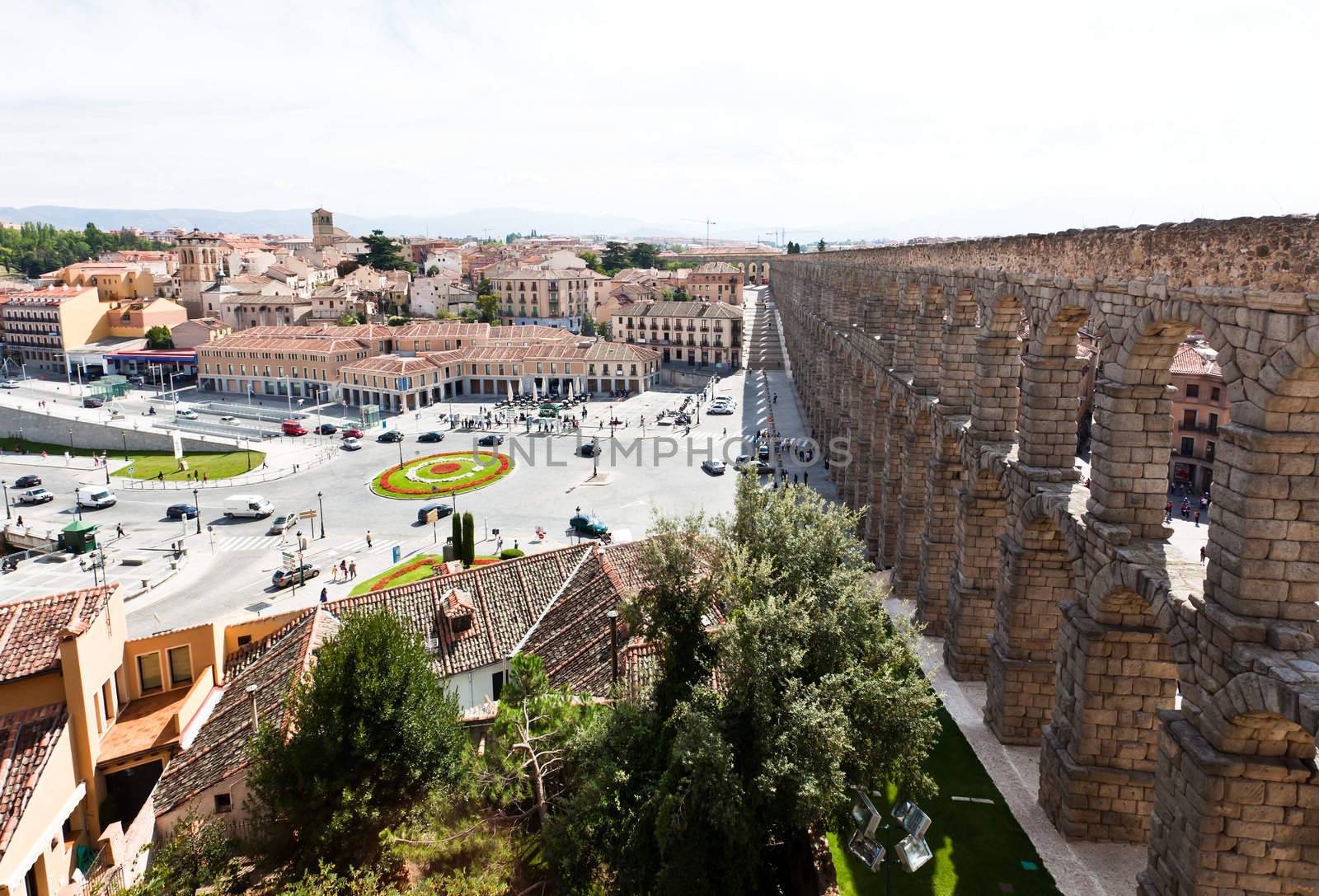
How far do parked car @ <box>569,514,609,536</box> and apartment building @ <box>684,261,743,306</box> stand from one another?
105 meters

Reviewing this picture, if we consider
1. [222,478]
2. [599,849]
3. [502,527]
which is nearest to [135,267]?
[222,478]

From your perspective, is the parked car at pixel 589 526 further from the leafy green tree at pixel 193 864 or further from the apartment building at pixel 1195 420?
the apartment building at pixel 1195 420

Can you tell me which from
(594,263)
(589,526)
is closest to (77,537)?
(589,526)

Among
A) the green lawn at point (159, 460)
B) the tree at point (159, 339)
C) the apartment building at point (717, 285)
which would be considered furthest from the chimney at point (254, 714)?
the apartment building at point (717, 285)

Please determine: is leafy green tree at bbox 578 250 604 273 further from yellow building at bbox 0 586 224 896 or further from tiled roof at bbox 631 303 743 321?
yellow building at bbox 0 586 224 896

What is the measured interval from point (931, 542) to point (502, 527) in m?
27.9

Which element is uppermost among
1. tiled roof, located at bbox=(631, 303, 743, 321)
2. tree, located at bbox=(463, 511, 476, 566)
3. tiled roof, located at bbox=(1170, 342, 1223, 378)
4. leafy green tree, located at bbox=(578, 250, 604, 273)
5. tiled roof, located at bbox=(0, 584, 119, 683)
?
leafy green tree, located at bbox=(578, 250, 604, 273)

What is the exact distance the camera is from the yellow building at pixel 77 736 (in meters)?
18.0

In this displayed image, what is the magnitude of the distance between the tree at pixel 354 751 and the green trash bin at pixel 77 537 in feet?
120

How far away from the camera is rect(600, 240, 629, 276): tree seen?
18738 centimetres

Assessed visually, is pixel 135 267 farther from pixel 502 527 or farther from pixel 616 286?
pixel 502 527

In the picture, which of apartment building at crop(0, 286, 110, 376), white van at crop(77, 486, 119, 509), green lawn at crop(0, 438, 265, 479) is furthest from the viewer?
apartment building at crop(0, 286, 110, 376)

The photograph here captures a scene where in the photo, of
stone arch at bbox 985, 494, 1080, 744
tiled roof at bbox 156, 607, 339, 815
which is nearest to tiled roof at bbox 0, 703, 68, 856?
tiled roof at bbox 156, 607, 339, 815

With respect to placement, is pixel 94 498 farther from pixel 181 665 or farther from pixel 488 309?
pixel 488 309
